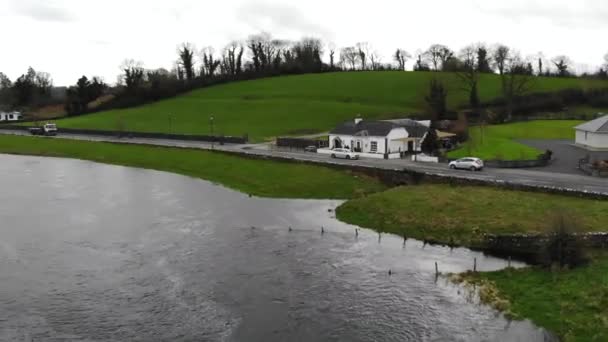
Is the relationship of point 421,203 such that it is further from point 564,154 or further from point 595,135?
point 595,135

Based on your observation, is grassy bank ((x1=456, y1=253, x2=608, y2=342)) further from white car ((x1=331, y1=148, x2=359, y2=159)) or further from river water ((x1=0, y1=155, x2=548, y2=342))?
white car ((x1=331, y1=148, x2=359, y2=159))

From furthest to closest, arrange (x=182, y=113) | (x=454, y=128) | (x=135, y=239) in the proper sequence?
(x=182, y=113), (x=454, y=128), (x=135, y=239)

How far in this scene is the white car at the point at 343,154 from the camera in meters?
58.8

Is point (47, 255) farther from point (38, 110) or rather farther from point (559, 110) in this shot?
point (38, 110)

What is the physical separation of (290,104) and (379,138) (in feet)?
160

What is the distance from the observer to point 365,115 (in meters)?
96.8

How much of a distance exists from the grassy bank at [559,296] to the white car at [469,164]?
2167cm

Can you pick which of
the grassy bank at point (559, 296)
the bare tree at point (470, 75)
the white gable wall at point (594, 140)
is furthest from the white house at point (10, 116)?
the grassy bank at point (559, 296)

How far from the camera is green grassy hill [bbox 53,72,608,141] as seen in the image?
91.8m

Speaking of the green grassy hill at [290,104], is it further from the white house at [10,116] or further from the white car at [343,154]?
the white car at [343,154]

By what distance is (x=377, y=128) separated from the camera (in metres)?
61.3

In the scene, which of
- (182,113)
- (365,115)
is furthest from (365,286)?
(182,113)

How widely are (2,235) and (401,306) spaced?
966 inches

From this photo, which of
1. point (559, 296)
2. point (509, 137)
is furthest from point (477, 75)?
point (559, 296)
